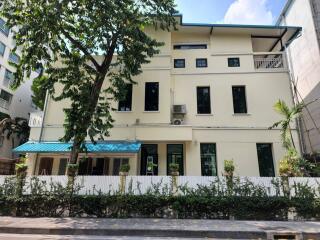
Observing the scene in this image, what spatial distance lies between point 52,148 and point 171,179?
7.78m

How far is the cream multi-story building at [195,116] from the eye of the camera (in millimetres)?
15375

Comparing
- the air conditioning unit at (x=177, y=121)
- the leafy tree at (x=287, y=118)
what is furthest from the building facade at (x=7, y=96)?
the leafy tree at (x=287, y=118)

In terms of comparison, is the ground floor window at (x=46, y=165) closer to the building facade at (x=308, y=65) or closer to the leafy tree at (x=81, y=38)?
the leafy tree at (x=81, y=38)

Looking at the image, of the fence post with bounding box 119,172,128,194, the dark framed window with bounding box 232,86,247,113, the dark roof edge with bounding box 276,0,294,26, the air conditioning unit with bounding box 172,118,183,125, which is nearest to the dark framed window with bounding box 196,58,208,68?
the dark framed window with bounding box 232,86,247,113

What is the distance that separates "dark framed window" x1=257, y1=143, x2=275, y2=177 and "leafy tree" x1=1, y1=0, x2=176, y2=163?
9257 millimetres

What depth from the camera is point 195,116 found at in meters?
16.5

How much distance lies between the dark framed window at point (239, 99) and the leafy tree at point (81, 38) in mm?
6683

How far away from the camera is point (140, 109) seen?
53.5ft

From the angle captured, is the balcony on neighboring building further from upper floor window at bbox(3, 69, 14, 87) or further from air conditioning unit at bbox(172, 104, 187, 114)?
upper floor window at bbox(3, 69, 14, 87)

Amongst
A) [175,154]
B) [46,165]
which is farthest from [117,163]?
[46,165]

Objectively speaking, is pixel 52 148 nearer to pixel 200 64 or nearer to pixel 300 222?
pixel 200 64

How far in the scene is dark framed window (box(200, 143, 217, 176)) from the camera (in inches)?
612

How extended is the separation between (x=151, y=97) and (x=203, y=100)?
3.58 metres

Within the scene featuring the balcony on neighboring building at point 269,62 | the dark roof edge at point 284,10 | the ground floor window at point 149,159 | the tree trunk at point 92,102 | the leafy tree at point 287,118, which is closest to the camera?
the tree trunk at point 92,102
